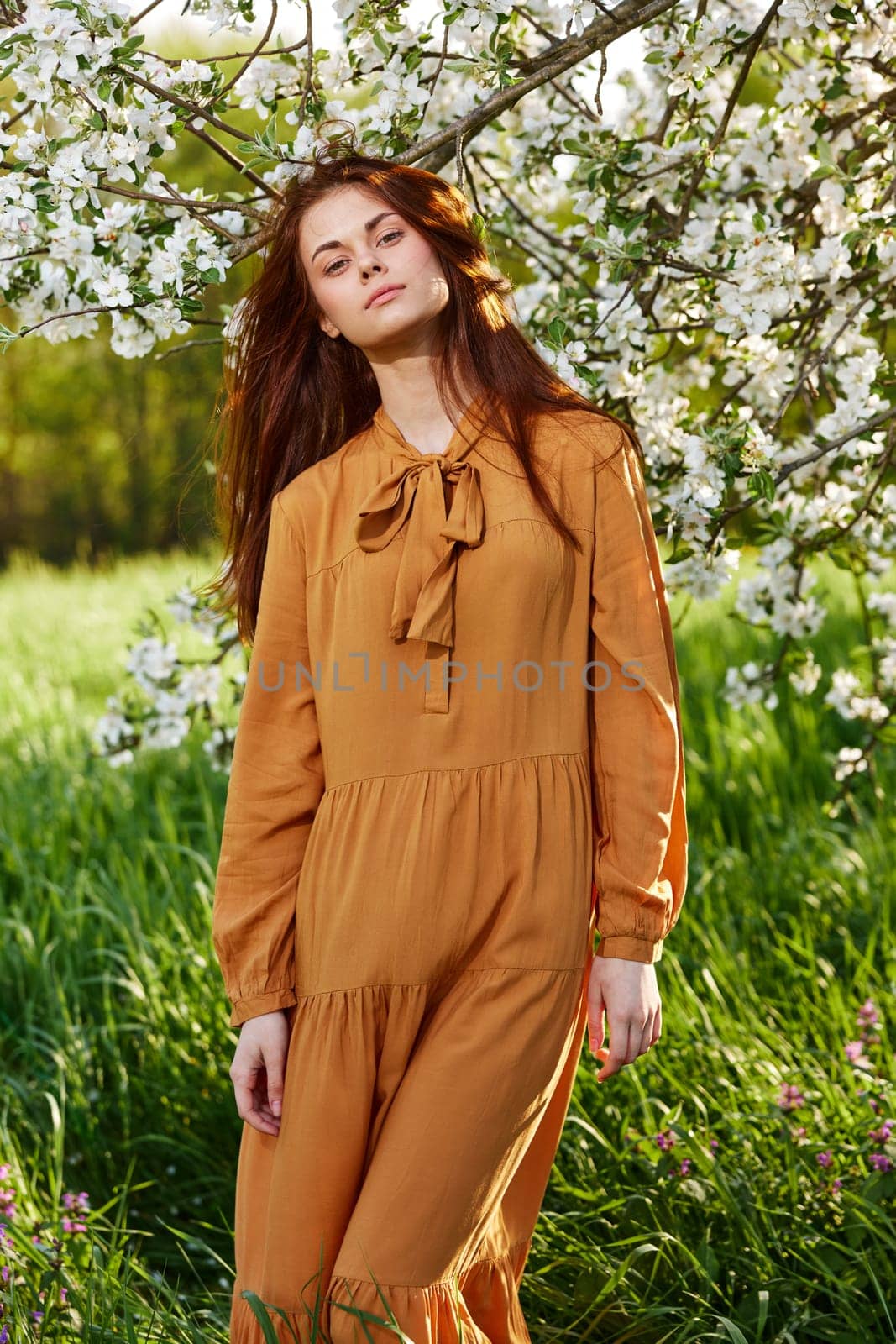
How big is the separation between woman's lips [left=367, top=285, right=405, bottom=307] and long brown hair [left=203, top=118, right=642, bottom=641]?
9 centimetres

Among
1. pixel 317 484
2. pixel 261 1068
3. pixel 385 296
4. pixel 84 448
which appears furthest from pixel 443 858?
pixel 84 448

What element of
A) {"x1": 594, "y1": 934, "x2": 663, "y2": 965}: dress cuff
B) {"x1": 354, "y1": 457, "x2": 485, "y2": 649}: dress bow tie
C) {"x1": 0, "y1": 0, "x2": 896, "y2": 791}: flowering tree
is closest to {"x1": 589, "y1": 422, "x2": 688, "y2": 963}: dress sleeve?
{"x1": 594, "y1": 934, "x2": 663, "y2": 965}: dress cuff

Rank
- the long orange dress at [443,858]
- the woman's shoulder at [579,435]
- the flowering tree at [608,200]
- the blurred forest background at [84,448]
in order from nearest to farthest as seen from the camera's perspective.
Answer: the long orange dress at [443,858] → the woman's shoulder at [579,435] → the flowering tree at [608,200] → the blurred forest background at [84,448]

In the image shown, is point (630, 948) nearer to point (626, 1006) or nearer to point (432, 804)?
point (626, 1006)

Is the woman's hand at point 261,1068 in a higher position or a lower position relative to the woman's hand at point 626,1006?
lower

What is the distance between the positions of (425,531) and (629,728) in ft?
1.18

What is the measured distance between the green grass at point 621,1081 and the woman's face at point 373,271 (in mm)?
1392

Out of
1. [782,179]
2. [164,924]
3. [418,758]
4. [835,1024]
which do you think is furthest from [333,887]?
[164,924]

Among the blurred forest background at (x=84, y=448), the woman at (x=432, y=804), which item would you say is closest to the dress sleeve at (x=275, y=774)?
the woman at (x=432, y=804)

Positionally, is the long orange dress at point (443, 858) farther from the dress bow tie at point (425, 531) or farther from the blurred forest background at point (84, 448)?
the blurred forest background at point (84, 448)

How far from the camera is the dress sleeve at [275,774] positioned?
1737 mm

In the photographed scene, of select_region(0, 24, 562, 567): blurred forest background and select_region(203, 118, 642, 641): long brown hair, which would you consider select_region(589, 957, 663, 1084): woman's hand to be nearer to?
select_region(203, 118, 642, 641): long brown hair

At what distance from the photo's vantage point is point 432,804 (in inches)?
63.8

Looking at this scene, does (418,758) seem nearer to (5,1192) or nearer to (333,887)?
(333,887)
